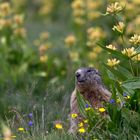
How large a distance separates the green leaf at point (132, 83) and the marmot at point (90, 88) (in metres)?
0.68

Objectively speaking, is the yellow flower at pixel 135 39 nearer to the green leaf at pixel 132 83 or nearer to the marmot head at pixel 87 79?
the green leaf at pixel 132 83

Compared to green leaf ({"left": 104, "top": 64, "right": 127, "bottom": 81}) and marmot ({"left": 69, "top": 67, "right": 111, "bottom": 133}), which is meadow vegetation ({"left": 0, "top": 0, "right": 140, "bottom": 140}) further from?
marmot ({"left": 69, "top": 67, "right": 111, "bottom": 133})

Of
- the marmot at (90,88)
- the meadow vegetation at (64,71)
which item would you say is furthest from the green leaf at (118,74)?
the marmot at (90,88)

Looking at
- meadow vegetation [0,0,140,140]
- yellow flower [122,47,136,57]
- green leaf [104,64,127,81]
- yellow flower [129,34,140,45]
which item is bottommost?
meadow vegetation [0,0,140,140]

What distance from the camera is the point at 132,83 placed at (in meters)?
4.44

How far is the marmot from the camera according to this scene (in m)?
5.08

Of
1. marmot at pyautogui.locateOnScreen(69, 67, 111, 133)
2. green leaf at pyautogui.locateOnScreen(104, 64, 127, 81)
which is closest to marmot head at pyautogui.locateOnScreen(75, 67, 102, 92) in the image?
marmot at pyautogui.locateOnScreen(69, 67, 111, 133)

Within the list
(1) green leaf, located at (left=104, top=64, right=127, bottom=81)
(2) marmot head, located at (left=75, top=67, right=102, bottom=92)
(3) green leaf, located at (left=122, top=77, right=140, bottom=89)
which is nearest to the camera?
(3) green leaf, located at (left=122, top=77, right=140, bottom=89)

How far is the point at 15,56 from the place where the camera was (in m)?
7.80

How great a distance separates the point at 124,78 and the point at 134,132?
55cm

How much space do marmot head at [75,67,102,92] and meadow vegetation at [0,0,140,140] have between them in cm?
11

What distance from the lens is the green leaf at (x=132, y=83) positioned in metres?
4.43

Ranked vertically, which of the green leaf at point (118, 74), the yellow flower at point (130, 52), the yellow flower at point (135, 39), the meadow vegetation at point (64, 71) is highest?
the yellow flower at point (135, 39)

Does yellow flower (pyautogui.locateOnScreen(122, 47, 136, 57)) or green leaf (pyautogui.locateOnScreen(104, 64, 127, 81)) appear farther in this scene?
green leaf (pyautogui.locateOnScreen(104, 64, 127, 81))
